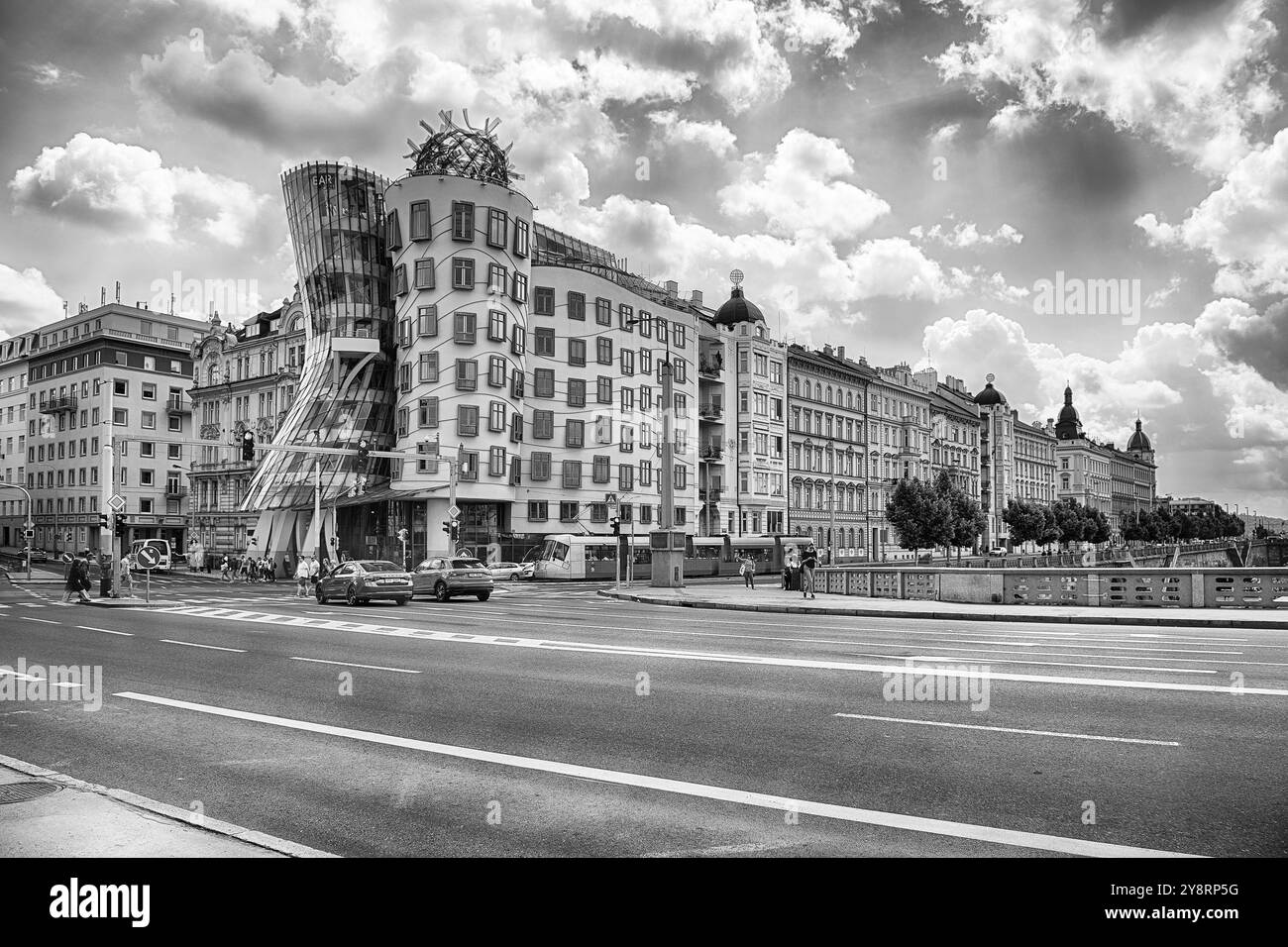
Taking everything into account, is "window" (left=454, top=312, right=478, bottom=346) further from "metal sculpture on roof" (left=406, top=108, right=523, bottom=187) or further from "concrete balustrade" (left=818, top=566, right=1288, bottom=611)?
"concrete balustrade" (left=818, top=566, right=1288, bottom=611)

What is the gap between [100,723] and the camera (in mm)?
9969

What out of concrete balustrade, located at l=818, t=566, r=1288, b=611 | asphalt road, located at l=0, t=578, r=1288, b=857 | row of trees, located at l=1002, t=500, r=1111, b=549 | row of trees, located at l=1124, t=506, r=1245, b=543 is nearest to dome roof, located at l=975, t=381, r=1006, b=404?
row of trees, located at l=1002, t=500, r=1111, b=549

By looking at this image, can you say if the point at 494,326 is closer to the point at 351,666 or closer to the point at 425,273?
the point at 425,273

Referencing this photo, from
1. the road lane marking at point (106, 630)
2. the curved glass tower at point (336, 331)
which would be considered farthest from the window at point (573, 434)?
the road lane marking at point (106, 630)

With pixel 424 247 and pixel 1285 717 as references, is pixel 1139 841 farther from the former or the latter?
pixel 424 247

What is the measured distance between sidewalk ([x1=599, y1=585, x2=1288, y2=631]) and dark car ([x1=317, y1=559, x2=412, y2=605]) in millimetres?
9032

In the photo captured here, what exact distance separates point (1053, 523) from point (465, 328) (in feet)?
286

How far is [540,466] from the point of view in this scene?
62.9 metres

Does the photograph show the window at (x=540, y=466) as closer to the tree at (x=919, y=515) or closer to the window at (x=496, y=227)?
the window at (x=496, y=227)

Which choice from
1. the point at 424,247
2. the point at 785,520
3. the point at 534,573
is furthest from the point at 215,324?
the point at 785,520

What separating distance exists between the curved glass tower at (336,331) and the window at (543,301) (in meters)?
10.8

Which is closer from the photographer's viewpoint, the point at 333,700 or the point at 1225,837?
the point at 1225,837

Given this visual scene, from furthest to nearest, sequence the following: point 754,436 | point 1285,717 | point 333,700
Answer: point 754,436 → point 333,700 → point 1285,717
